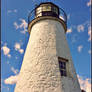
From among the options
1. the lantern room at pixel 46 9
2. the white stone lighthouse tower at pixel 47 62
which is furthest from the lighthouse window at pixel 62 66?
the lantern room at pixel 46 9

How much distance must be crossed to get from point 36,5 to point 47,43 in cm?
468

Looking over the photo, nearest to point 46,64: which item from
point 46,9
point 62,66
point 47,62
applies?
point 47,62

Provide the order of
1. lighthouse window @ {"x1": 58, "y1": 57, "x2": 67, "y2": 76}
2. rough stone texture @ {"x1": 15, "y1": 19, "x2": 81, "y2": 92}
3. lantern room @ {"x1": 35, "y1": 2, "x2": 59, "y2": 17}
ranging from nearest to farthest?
1. rough stone texture @ {"x1": 15, "y1": 19, "x2": 81, "y2": 92}
2. lighthouse window @ {"x1": 58, "y1": 57, "x2": 67, "y2": 76}
3. lantern room @ {"x1": 35, "y1": 2, "x2": 59, "y2": 17}

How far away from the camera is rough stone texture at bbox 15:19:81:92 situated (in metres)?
6.31

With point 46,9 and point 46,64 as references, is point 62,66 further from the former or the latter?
point 46,9

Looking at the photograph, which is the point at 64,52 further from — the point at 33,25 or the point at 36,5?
the point at 36,5

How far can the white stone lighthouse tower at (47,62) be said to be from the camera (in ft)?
20.8

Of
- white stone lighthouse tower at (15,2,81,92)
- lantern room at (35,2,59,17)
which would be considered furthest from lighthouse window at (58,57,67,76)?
lantern room at (35,2,59,17)

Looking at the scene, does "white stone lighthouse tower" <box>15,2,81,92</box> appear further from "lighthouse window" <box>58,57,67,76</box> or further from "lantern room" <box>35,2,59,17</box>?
"lantern room" <box>35,2,59,17</box>

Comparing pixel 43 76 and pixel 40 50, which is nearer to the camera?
pixel 43 76

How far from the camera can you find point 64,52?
311 inches

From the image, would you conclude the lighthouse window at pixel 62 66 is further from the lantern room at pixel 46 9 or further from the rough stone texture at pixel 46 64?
the lantern room at pixel 46 9

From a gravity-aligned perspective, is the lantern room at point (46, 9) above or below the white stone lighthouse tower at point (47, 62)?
above

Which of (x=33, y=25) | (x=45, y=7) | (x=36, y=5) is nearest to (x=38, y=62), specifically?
(x=33, y=25)
